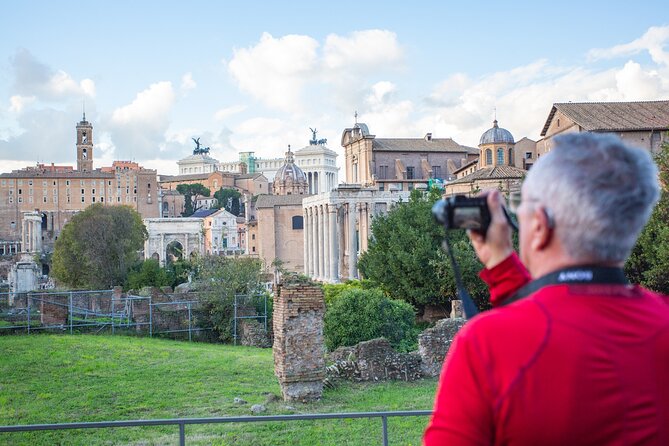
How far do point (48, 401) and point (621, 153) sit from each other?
43.0 ft

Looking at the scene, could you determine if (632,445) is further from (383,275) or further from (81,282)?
(81,282)

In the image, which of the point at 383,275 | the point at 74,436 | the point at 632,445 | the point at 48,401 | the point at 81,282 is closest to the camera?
the point at 632,445

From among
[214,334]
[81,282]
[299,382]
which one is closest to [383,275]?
[214,334]

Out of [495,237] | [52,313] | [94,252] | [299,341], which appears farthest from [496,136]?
[495,237]

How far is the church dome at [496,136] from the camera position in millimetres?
47156

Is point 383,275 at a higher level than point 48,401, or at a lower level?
higher

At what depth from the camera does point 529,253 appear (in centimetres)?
174

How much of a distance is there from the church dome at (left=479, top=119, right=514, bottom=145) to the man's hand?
46589 millimetres

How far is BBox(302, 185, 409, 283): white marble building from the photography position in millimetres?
48094

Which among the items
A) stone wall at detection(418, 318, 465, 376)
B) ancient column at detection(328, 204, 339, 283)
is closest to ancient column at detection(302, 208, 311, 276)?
ancient column at detection(328, 204, 339, 283)

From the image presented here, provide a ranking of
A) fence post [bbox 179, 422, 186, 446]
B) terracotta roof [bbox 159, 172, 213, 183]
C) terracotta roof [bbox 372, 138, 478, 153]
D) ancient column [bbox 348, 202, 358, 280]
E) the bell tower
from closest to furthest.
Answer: fence post [bbox 179, 422, 186, 446] < ancient column [bbox 348, 202, 358, 280] < terracotta roof [bbox 372, 138, 478, 153] < the bell tower < terracotta roof [bbox 159, 172, 213, 183]

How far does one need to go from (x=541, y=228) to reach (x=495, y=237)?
9.8 inches

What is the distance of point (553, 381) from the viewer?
1.52m

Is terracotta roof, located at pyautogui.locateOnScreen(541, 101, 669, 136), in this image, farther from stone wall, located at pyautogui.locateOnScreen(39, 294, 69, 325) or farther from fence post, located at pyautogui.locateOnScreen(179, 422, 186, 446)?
fence post, located at pyautogui.locateOnScreen(179, 422, 186, 446)
